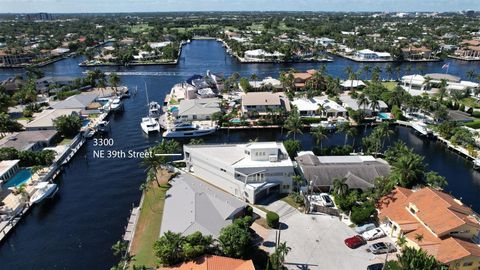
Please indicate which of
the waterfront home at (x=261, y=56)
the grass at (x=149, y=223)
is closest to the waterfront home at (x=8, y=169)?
the grass at (x=149, y=223)

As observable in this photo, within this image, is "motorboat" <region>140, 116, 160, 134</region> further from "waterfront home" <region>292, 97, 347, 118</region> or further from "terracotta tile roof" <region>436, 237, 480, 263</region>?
"terracotta tile roof" <region>436, 237, 480, 263</region>

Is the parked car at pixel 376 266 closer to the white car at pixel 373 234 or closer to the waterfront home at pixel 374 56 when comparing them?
the white car at pixel 373 234

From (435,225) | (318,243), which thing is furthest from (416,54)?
(318,243)

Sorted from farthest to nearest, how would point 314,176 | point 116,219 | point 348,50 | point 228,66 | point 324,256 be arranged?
point 348,50 → point 228,66 → point 314,176 → point 116,219 → point 324,256

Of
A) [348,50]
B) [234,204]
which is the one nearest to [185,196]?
[234,204]

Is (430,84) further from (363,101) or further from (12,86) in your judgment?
(12,86)

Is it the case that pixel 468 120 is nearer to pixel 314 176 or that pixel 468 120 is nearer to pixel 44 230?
pixel 314 176

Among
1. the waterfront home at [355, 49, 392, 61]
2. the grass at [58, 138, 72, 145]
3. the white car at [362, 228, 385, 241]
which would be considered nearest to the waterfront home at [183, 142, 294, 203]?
the white car at [362, 228, 385, 241]
